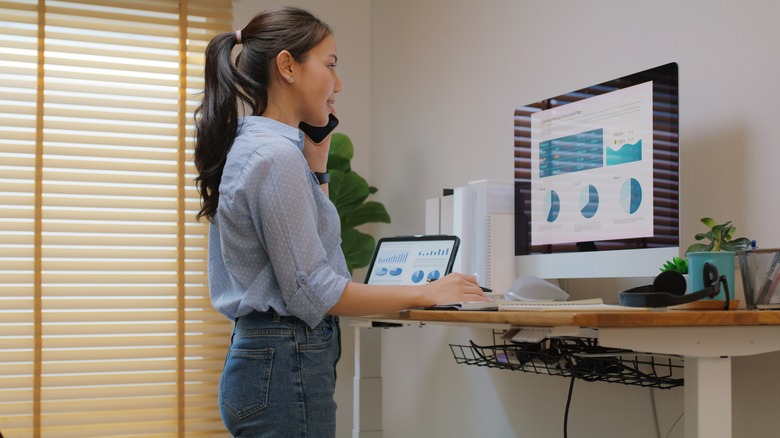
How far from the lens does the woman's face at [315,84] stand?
1.34 metres

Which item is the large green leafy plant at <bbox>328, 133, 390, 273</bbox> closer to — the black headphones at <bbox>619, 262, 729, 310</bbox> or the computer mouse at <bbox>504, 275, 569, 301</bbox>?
the computer mouse at <bbox>504, 275, 569, 301</bbox>

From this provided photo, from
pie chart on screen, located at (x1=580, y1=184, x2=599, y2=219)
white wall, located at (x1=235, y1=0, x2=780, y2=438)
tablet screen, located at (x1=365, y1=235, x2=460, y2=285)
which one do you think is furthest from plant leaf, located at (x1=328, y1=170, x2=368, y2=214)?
pie chart on screen, located at (x1=580, y1=184, x2=599, y2=219)

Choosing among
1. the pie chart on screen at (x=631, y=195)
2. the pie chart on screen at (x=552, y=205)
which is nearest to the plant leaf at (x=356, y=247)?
the pie chart on screen at (x=552, y=205)

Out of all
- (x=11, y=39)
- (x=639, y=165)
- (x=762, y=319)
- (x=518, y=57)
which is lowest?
(x=762, y=319)

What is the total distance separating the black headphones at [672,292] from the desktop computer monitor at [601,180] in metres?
0.25

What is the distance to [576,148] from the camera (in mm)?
1904

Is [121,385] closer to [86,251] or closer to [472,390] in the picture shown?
[86,251]

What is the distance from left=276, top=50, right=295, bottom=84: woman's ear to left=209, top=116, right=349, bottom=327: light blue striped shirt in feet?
0.42

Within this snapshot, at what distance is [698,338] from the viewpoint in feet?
4.10

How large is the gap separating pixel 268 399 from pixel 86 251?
251 cm

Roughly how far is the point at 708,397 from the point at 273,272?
2.23ft

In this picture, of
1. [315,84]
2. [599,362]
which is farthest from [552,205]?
[315,84]

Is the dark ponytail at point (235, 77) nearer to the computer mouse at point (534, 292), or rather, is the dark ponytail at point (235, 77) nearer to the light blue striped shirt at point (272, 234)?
the light blue striped shirt at point (272, 234)

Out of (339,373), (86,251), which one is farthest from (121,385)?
(339,373)
